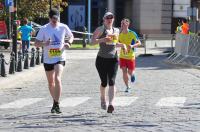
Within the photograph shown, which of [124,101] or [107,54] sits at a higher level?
[107,54]

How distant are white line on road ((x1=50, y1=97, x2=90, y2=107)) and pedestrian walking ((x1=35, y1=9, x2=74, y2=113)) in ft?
4.77

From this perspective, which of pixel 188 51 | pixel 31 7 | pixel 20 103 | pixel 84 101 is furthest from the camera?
pixel 31 7

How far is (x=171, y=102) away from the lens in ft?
46.2

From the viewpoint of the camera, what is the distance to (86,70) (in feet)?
82.7

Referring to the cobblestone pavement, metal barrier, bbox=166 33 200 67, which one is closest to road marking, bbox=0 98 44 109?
the cobblestone pavement

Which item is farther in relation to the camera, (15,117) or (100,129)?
(15,117)

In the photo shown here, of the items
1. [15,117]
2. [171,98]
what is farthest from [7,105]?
[171,98]

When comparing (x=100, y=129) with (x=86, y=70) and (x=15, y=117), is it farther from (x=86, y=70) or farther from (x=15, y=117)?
(x=86, y=70)

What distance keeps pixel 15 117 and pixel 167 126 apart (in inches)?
114

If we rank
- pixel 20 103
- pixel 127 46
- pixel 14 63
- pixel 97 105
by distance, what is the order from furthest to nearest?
pixel 14 63 < pixel 127 46 < pixel 20 103 < pixel 97 105

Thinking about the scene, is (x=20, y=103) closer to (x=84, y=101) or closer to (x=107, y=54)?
(x=84, y=101)

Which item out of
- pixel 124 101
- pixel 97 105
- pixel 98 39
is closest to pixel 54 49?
pixel 98 39

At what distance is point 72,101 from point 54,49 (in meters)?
2.47

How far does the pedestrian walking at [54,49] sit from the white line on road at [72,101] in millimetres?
1454
